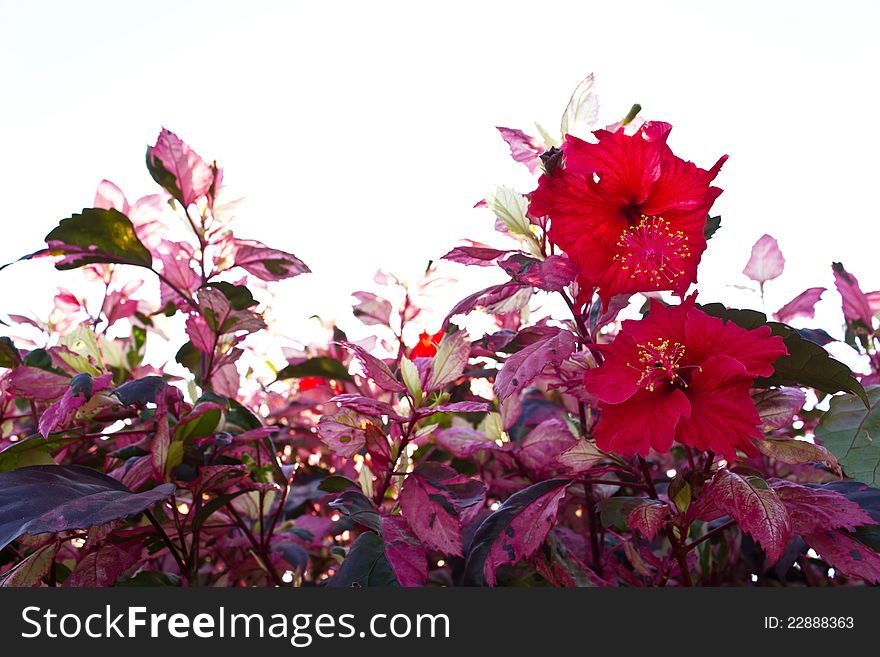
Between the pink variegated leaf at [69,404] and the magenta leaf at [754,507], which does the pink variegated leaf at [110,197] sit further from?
the magenta leaf at [754,507]

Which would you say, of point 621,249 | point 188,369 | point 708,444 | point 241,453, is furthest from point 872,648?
point 188,369

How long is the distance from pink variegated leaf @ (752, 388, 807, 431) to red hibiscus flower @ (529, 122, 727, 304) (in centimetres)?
12

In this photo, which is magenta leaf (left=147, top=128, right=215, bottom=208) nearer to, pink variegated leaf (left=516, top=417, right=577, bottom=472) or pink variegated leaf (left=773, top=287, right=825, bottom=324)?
pink variegated leaf (left=516, top=417, right=577, bottom=472)

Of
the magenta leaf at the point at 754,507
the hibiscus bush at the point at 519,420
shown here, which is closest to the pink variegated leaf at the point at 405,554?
the hibiscus bush at the point at 519,420

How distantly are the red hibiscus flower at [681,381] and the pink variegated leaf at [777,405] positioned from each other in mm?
50

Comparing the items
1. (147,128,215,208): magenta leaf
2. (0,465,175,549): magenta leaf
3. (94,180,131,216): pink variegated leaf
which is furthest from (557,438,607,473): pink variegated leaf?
(94,180,131,216): pink variegated leaf

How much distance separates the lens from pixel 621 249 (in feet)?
1.73

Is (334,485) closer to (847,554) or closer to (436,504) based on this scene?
(436,504)

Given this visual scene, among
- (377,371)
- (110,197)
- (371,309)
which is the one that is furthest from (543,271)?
(110,197)

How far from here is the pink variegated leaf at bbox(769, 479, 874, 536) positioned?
0.52 metres

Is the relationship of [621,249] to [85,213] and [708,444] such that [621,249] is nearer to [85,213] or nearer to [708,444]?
[708,444]

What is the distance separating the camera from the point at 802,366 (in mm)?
530

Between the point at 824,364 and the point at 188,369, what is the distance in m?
0.68

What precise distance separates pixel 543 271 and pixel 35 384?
53cm
